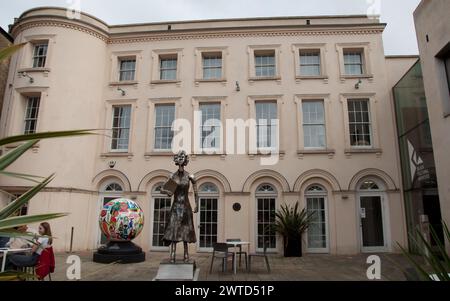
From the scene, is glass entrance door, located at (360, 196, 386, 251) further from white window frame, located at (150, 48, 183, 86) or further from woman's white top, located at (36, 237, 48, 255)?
woman's white top, located at (36, 237, 48, 255)

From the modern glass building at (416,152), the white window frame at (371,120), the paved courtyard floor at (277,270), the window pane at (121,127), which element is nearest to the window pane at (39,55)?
the window pane at (121,127)

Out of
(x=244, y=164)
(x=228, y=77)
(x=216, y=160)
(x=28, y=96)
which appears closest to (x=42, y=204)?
(x=28, y=96)

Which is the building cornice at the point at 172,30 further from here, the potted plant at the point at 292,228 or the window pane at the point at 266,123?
the potted plant at the point at 292,228

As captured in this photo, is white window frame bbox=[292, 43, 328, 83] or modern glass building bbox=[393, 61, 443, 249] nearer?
modern glass building bbox=[393, 61, 443, 249]

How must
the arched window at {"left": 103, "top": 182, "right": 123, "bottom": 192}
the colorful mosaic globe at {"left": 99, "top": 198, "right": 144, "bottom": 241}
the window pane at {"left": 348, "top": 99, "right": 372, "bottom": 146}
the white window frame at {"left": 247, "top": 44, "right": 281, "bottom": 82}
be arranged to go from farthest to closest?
the white window frame at {"left": 247, "top": 44, "right": 281, "bottom": 82} < the arched window at {"left": 103, "top": 182, "right": 123, "bottom": 192} < the window pane at {"left": 348, "top": 99, "right": 372, "bottom": 146} < the colorful mosaic globe at {"left": 99, "top": 198, "right": 144, "bottom": 241}

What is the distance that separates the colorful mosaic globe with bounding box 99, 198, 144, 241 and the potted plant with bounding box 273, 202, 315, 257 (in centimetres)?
568

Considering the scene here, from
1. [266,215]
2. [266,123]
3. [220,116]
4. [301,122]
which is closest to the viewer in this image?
[266,215]

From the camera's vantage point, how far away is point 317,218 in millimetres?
13352

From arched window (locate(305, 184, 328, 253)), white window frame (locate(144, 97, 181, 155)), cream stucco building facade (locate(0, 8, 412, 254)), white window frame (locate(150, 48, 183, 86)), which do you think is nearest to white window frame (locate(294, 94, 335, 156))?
cream stucco building facade (locate(0, 8, 412, 254))

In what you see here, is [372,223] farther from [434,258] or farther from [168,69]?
[434,258]

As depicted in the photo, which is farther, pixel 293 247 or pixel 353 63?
pixel 353 63

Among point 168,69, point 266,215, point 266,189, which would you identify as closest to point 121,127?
point 168,69

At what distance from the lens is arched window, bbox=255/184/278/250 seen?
13.2m

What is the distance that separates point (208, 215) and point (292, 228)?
367cm
